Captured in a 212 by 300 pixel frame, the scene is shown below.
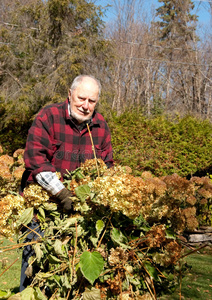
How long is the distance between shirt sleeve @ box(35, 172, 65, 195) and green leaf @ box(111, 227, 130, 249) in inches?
18.5

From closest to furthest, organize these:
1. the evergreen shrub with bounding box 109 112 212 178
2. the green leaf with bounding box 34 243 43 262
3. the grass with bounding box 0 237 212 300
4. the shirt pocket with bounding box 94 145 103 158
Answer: the green leaf with bounding box 34 243 43 262 → the shirt pocket with bounding box 94 145 103 158 → the grass with bounding box 0 237 212 300 → the evergreen shrub with bounding box 109 112 212 178

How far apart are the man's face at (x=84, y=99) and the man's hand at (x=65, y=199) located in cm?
62

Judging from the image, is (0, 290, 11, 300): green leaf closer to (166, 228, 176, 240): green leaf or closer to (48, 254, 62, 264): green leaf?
(48, 254, 62, 264): green leaf

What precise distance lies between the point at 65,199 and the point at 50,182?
0.47 feet

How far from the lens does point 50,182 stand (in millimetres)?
1741

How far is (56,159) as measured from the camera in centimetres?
206

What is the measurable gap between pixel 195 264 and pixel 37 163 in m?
3.44

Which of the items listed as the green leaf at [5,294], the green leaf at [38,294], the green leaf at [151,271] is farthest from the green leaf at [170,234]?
the green leaf at [5,294]

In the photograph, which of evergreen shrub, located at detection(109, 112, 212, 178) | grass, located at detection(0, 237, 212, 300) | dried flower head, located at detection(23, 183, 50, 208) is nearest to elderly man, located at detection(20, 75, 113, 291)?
dried flower head, located at detection(23, 183, 50, 208)

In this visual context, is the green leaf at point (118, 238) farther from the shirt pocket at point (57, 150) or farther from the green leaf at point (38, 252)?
the shirt pocket at point (57, 150)

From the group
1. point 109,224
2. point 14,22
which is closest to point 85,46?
point 14,22

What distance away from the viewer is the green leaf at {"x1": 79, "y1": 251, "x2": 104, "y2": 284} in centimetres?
130

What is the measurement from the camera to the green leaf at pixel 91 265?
1.30 m

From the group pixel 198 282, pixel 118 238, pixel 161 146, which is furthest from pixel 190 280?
pixel 161 146
